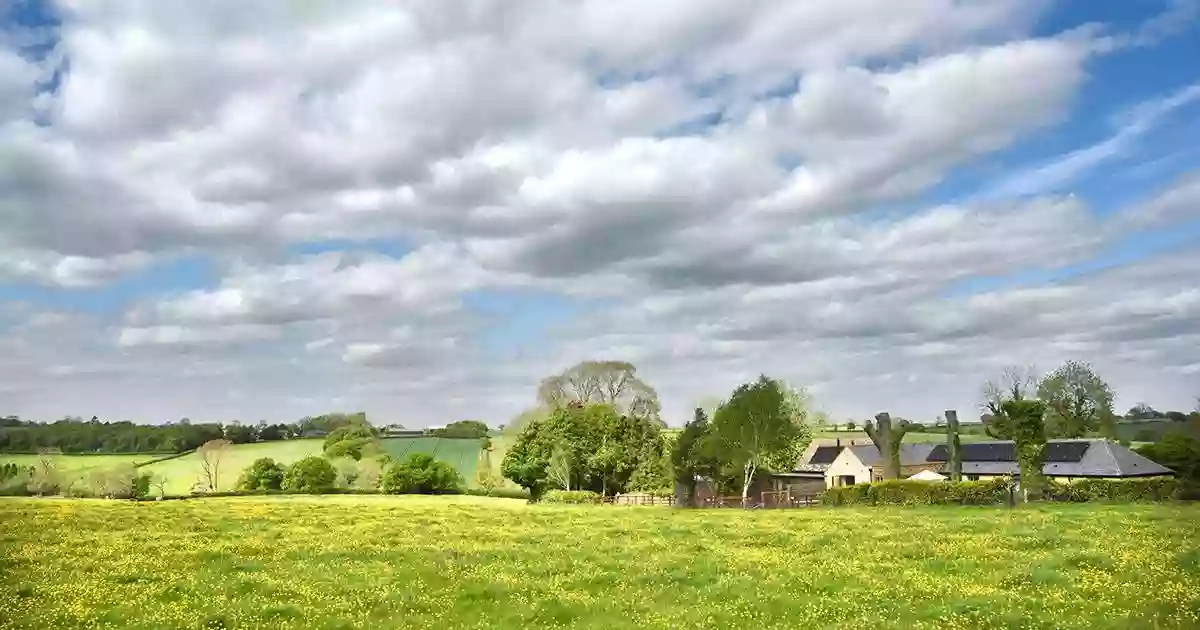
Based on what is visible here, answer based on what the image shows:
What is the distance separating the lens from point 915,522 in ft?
153

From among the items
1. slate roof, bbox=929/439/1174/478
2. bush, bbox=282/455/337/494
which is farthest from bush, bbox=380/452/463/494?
slate roof, bbox=929/439/1174/478

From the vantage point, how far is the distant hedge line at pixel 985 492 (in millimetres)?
64688

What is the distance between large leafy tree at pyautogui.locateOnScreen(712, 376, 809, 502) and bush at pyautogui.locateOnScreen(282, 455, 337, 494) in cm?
4832

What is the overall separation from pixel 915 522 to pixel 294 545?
32.2 meters

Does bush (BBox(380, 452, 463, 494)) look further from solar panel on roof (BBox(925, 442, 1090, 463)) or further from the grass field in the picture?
solar panel on roof (BBox(925, 442, 1090, 463))

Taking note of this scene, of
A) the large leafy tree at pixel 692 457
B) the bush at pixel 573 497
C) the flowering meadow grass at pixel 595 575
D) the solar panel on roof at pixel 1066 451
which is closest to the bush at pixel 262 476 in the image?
the bush at pixel 573 497

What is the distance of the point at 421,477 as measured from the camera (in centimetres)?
10494

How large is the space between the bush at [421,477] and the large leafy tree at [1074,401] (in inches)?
3029

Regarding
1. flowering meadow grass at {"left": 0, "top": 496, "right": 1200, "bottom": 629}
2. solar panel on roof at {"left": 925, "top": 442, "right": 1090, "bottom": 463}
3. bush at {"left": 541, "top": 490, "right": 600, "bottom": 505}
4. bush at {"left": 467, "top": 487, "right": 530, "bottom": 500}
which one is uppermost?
solar panel on roof at {"left": 925, "top": 442, "right": 1090, "bottom": 463}

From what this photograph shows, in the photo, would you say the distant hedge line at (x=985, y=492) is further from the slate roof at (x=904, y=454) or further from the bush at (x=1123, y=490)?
the slate roof at (x=904, y=454)

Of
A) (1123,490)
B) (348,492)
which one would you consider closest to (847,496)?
(1123,490)

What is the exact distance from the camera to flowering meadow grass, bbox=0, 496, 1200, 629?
1983cm

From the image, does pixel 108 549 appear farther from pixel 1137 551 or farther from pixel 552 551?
pixel 1137 551

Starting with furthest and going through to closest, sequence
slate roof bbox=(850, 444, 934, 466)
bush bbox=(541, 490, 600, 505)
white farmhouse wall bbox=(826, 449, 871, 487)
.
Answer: slate roof bbox=(850, 444, 934, 466), white farmhouse wall bbox=(826, 449, 871, 487), bush bbox=(541, 490, 600, 505)
